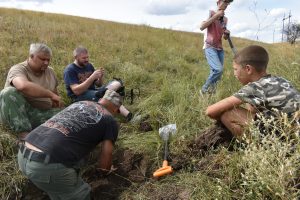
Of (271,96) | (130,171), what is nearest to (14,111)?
(130,171)

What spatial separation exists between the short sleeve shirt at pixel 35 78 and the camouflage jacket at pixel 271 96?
2.50m

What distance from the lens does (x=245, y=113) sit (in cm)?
322

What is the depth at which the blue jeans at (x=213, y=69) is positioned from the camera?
5.27 m

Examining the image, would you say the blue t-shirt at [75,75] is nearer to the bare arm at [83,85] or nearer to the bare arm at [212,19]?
the bare arm at [83,85]

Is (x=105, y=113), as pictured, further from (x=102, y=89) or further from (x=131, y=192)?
(x=102, y=89)

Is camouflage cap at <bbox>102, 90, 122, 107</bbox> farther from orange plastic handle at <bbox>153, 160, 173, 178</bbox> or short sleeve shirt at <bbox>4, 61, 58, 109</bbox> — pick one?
short sleeve shirt at <bbox>4, 61, 58, 109</bbox>

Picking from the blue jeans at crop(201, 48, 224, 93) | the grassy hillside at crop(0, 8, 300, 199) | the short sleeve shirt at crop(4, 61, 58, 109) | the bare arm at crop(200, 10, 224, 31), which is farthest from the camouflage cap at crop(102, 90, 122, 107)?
the bare arm at crop(200, 10, 224, 31)

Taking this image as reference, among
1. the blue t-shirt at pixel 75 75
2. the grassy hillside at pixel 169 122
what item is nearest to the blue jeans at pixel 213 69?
the grassy hillside at pixel 169 122

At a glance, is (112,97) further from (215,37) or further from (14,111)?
(215,37)

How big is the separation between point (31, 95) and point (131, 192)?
1646mm

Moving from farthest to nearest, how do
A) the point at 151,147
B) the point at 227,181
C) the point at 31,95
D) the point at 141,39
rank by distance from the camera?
the point at 141,39 → the point at 31,95 → the point at 151,147 → the point at 227,181

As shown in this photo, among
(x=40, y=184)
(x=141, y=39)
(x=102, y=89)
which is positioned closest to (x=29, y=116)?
(x=102, y=89)

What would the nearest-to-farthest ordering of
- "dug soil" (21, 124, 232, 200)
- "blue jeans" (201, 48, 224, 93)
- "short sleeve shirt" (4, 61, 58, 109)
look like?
"dug soil" (21, 124, 232, 200) < "short sleeve shirt" (4, 61, 58, 109) < "blue jeans" (201, 48, 224, 93)

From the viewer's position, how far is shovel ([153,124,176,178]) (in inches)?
135
